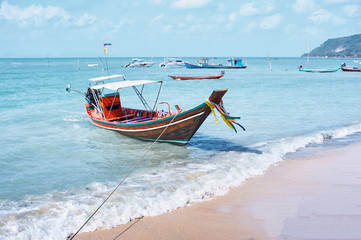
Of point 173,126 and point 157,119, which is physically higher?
point 157,119

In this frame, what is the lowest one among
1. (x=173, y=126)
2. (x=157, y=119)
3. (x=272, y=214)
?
(x=272, y=214)

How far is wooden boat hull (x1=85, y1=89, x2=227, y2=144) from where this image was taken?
32.0 feet

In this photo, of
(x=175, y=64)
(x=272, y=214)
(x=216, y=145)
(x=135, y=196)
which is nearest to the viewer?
(x=272, y=214)

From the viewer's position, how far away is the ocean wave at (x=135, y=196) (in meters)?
5.84

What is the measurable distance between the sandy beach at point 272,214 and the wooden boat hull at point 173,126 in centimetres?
276

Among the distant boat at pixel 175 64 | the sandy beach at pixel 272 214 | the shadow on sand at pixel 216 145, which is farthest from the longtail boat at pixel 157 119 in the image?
the distant boat at pixel 175 64

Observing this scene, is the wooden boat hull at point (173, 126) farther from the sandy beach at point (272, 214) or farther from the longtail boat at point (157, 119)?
the sandy beach at point (272, 214)

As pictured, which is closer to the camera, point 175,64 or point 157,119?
point 157,119

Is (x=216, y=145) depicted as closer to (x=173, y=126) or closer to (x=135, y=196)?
(x=173, y=126)

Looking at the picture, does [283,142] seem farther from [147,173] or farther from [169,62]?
[169,62]

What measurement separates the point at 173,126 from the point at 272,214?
529 centimetres

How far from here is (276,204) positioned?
638cm

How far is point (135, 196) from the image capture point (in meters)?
7.00

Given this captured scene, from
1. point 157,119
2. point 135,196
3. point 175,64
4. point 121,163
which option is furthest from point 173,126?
point 175,64
